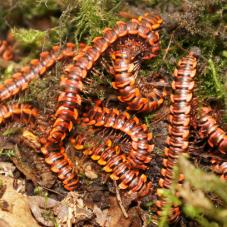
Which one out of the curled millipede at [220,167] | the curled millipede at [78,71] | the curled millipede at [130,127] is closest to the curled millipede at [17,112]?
the curled millipede at [78,71]

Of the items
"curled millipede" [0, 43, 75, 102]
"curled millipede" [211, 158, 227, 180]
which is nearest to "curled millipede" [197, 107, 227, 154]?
"curled millipede" [211, 158, 227, 180]

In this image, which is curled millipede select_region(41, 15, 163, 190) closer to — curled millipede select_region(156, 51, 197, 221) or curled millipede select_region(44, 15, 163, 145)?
curled millipede select_region(44, 15, 163, 145)

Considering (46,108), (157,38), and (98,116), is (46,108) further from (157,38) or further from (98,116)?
(157,38)

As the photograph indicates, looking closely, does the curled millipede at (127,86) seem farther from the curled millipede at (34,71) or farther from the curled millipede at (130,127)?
the curled millipede at (34,71)

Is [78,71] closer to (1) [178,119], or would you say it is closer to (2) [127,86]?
(2) [127,86]

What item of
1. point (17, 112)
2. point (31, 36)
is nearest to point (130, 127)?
point (17, 112)

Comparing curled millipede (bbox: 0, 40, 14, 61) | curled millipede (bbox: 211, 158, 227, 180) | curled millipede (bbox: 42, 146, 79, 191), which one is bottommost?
curled millipede (bbox: 42, 146, 79, 191)

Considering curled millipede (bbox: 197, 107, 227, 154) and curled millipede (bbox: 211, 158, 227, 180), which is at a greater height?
curled millipede (bbox: 197, 107, 227, 154)
